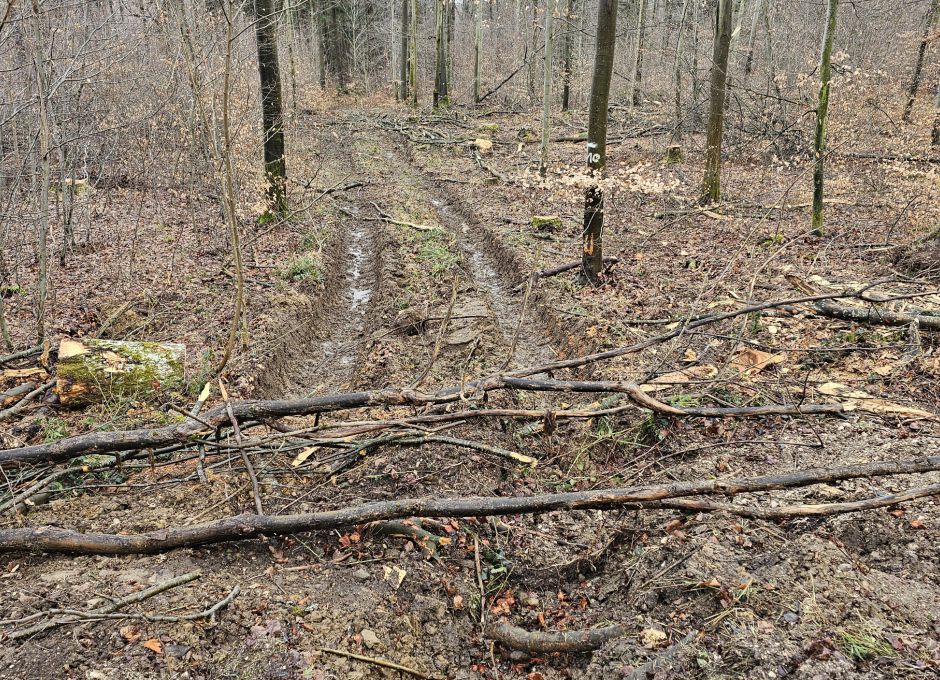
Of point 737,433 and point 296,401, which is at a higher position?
point 296,401

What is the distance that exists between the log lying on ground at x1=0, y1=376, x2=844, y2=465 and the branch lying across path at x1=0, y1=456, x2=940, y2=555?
0.83 metres

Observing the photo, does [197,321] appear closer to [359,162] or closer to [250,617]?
[250,617]

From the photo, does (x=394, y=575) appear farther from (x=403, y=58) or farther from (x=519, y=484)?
(x=403, y=58)

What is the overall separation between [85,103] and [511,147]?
13487 millimetres

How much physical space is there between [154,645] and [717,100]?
13220 millimetres

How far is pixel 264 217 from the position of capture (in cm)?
1273

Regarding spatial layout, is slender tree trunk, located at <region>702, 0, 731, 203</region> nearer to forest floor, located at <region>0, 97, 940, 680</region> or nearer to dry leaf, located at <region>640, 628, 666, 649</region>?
forest floor, located at <region>0, 97, 940, 680</region>

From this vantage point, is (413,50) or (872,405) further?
(413,50)

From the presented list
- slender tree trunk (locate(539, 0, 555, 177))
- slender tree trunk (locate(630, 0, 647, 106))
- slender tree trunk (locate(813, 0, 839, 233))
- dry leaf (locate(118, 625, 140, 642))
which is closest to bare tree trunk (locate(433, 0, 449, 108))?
slender tree trunk (locate(630, 0, 647, 106))

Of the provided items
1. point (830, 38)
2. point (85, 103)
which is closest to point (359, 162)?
point (85, 103)

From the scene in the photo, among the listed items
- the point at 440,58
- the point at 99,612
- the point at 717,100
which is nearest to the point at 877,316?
the point at 717,100

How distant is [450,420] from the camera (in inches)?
189

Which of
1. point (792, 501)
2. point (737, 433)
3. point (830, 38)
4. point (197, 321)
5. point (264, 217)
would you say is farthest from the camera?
point (264, 217)

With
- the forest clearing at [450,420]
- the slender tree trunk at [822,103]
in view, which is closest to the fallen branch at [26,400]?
the forest clearing at [450,420]
